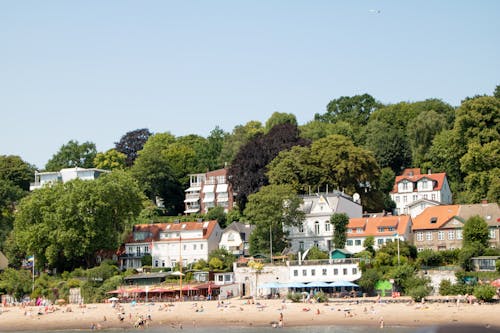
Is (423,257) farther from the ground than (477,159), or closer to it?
closer to it

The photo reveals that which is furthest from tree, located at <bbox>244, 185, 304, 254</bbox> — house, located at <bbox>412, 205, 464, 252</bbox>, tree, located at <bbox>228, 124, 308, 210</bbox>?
tree, located at <bbox>228, 124, 308, 210</bbox>

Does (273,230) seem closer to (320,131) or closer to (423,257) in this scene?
(423,257)

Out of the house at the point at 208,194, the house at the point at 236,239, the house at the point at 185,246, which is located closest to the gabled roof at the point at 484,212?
the house at the point at 236,239

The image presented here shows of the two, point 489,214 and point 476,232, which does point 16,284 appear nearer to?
point 476,232

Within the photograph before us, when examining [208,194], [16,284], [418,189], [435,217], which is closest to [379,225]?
[435,217]

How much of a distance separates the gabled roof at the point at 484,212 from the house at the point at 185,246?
25.7 meters

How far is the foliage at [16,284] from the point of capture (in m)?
80.8

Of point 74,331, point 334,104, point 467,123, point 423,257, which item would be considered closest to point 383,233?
point 423,257

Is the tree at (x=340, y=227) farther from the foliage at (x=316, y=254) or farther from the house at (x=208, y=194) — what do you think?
the house at (x=208, y=194)

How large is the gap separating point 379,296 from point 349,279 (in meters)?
4.12

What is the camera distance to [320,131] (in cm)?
10869

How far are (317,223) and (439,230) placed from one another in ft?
38.2

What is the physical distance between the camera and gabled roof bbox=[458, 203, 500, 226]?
73.5 m

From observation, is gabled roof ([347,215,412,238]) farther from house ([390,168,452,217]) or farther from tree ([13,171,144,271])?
tree ([13,171,144,271])
